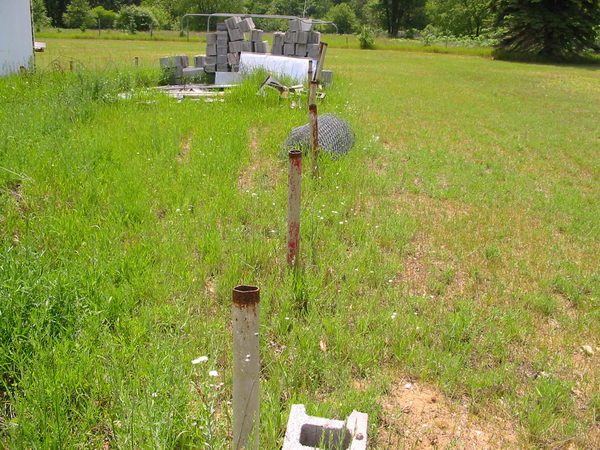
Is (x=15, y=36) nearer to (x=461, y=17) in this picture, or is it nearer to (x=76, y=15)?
(x=76, y=15)

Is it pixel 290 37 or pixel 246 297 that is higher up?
pixel 290 37

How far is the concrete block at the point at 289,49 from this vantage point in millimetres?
17922

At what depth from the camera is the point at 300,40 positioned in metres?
17.7

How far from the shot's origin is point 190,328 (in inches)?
146

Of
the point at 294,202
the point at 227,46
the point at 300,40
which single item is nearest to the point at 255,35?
the point at 227,46

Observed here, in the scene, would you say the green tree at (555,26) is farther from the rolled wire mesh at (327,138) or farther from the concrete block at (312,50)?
the rolled wire mesh at (327,138)

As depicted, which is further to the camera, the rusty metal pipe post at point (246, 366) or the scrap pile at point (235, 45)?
the scrap pile at point (235, 45)

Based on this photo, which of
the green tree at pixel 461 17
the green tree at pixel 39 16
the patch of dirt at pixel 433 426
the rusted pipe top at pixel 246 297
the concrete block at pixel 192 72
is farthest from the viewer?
the green tree at pixel 461 17

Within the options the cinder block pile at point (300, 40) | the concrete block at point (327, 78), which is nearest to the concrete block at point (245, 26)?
the cinder block pile at point (300, 40)

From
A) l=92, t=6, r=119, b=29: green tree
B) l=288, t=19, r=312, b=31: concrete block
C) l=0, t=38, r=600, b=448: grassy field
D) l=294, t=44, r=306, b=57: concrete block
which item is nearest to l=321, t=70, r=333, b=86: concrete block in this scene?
l=294, t=44, r=306, b=57: concrete block

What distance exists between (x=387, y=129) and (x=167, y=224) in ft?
23.3

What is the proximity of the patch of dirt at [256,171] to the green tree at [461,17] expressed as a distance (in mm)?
64791

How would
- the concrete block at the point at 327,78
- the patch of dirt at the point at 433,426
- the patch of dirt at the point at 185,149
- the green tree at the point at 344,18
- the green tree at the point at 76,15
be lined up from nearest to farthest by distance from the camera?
the patch of dirt at the point at 433,426, the patch of dirt at the point at 185,149, the concrete block at the point at 327,78, the green tree at the point at 76,15, the green tree at the point at 344,18

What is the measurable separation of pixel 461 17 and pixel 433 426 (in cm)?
7537
